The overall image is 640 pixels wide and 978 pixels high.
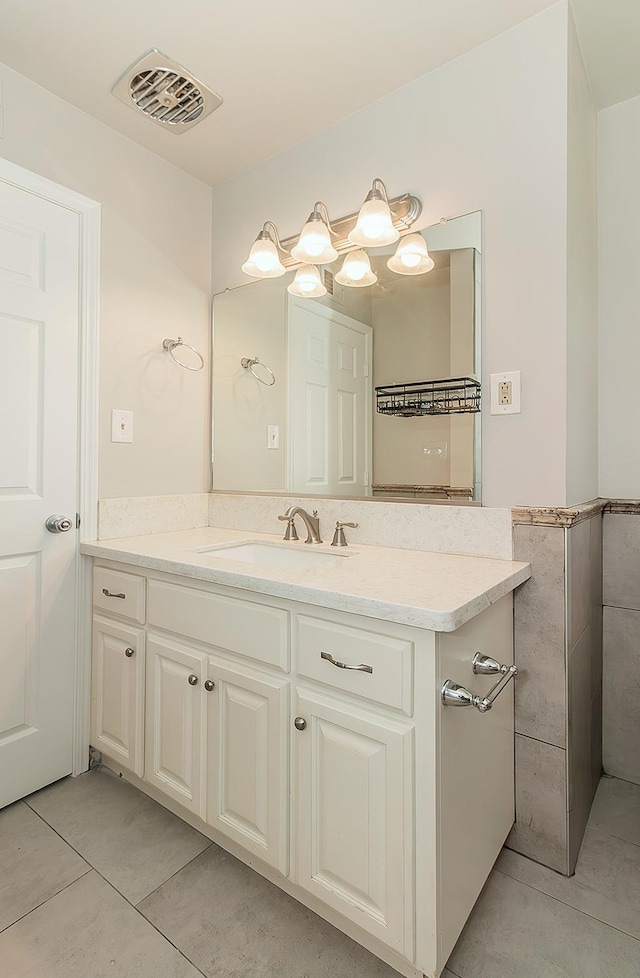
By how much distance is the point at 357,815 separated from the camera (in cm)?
112

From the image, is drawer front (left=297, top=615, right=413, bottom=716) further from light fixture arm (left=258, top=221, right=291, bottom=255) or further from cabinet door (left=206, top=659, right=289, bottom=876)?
light fixture arm (left=258, top=221, right=291, bottom=255)

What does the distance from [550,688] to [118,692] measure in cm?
137

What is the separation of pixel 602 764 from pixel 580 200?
6.23ft

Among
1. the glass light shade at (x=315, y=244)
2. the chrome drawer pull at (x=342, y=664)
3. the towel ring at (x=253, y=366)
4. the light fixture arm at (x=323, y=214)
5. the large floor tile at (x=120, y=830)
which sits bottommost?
the large floor tile at (x=120, y=830)

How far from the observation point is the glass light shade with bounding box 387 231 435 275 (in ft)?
5.52

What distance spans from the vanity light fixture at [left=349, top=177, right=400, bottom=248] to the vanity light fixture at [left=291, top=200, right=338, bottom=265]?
0.11 meters

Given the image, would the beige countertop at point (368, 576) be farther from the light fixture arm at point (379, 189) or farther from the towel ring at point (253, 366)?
the light fixture arm at point (379, 189)

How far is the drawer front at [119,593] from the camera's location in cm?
167

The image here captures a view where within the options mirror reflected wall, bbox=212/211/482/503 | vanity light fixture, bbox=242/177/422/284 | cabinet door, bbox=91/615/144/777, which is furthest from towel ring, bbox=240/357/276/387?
cabinet door, bbox=91/615/144/777

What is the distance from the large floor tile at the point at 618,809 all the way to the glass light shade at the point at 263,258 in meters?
2.18

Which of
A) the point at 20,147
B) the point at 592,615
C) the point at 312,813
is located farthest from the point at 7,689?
the point at 592,615

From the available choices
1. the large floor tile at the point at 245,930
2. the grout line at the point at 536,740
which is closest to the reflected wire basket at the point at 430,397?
the grout line at the point at 536,740

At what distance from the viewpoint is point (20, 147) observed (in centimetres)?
169

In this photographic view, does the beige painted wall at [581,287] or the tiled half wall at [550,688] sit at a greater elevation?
the beige painted wall at [581,287]
